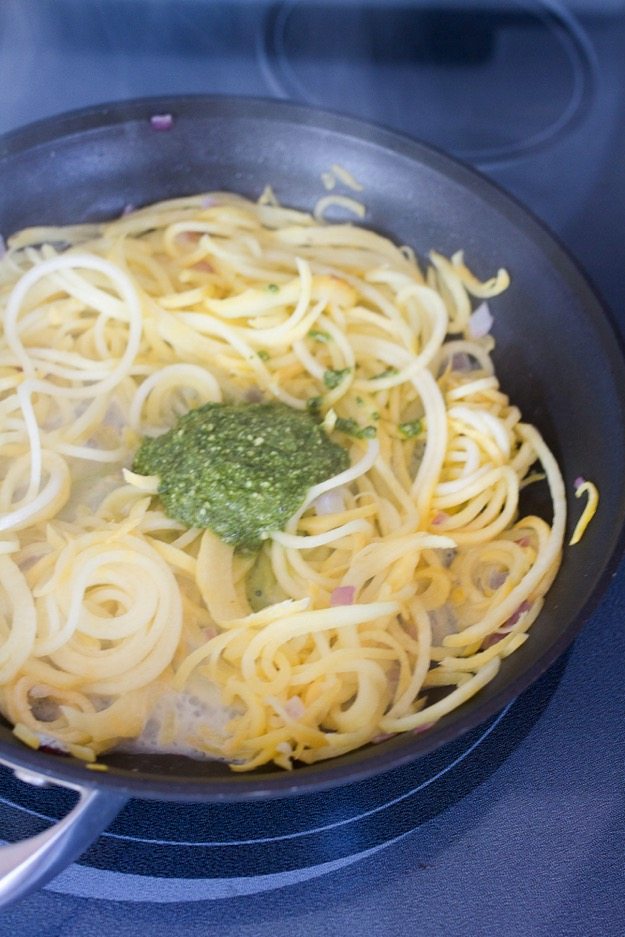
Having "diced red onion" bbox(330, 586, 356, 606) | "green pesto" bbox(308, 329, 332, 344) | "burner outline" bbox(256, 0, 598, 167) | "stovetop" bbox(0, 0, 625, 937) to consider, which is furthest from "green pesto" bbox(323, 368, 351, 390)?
"burner outline" bbox(256, 0, 598, 167)

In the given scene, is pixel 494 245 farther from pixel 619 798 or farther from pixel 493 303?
pixel 619 798

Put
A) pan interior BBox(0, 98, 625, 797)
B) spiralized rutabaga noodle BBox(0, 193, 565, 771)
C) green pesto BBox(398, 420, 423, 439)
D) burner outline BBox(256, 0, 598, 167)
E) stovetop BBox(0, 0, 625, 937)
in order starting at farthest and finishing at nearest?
burner outline BBox(256, 0, 598, 167)
green pesto BBox(398, 420, 423, 439)
pan interior BBox(0, 98, 625, 797)
spiralized rutabaga noodle BBox(0, 193, 565, 771)
stovetop BBox(0, 0, 625, 937)

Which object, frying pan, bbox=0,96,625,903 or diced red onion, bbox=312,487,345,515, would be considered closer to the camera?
frying pan, bbox=0,96,625,903

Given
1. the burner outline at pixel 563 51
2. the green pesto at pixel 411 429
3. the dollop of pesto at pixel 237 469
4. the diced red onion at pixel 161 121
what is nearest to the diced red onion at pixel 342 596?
the dollop of pesto at pixel 237 469

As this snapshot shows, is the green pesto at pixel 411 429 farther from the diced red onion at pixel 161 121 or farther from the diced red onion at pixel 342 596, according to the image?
the diced red onion at pixel 161 121

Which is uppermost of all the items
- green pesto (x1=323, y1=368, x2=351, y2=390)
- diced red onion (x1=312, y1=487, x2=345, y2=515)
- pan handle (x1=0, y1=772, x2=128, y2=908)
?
green pesto (x1=323, y1=368, x2=351, y2=390)

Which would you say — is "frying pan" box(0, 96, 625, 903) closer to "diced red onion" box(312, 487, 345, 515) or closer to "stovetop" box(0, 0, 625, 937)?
"stovetop" box(0, 0, 625, 937)

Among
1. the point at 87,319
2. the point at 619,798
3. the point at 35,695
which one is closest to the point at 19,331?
the point at 87,319

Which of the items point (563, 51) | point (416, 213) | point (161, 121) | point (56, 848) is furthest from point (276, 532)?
point (563, 51)

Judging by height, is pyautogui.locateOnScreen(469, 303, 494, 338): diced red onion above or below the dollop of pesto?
above
